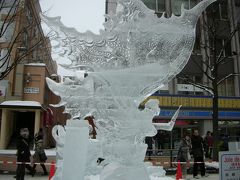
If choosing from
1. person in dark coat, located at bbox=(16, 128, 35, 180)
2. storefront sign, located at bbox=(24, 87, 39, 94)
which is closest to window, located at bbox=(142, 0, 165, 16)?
storefront sign, located at bbox=(24, 87, 39, 94)

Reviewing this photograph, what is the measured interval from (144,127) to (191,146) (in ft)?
19.6

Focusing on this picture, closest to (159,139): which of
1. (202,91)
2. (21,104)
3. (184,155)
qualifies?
(202,91)

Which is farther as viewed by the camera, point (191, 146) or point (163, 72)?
point (191, 146)

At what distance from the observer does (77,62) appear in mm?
6719

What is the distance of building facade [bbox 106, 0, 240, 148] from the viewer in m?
20.5

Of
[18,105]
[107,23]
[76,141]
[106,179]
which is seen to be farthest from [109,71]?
[18,105]

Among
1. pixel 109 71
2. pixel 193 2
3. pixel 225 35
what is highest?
pixel 193 2

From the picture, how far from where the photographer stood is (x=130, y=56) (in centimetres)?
675

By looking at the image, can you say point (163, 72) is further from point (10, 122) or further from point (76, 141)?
point (10, 122)

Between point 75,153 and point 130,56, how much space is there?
2232mm

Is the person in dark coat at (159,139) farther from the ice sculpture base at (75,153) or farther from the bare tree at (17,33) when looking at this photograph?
the ice sculpture base at (75,153)

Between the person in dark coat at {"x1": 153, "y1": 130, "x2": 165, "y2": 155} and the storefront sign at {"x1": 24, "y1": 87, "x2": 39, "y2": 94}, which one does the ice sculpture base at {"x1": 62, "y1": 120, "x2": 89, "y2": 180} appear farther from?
the storefront sign at {"x1": 24, "y1": 87, "x2": 39, "y2": 94}

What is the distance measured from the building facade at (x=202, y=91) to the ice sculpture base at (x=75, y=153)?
14.0 m

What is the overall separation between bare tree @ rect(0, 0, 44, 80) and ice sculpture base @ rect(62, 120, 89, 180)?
7687 mm
